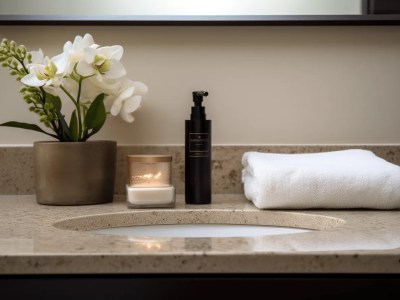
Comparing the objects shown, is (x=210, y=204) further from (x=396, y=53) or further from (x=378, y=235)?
(x=396, y=53)

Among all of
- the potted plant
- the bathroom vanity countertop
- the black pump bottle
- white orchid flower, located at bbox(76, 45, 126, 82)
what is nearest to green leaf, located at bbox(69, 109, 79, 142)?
the potted plant

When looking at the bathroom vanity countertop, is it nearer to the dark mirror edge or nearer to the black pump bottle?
the black pump bottle

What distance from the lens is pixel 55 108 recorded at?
3.52 feet

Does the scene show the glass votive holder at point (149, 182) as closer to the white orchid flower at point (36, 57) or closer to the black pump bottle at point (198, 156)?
the black pump bottle at point (198, 156)

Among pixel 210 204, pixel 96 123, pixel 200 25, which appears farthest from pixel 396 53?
pixel 96 123

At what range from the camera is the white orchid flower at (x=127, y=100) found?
1.11m

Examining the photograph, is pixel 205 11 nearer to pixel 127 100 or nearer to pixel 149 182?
pixel 127 100

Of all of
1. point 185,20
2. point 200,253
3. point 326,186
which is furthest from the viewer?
point 185,20

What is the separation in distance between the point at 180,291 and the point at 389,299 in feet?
0.78

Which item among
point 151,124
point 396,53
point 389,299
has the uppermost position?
point 396,53

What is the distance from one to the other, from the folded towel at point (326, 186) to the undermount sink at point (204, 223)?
0.03 meters

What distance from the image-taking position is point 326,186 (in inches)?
37.8

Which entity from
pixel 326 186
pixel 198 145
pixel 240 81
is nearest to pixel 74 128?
pixel 198 145

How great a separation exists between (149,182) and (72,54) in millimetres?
272
